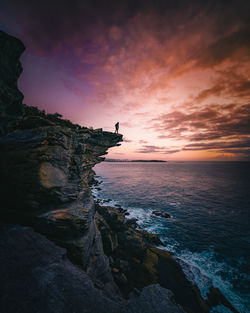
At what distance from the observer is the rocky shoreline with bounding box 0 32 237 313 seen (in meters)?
6.66

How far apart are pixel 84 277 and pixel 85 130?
22.3m

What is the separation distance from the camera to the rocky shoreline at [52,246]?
666 centimetres

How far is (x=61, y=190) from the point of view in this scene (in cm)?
1212

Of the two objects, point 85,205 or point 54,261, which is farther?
point 85,205

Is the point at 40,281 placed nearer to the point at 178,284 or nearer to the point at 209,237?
the point at 178,284

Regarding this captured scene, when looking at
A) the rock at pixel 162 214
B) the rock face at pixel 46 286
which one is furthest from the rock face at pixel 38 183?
the rock at pixel 162 214

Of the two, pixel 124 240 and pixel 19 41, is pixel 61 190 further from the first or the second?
pixel 124 240

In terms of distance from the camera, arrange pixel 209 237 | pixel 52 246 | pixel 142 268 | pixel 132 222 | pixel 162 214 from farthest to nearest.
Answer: pixel 162 214
pixel 132 222
pixel 209 237
pixel 142 268
pixel 52 246

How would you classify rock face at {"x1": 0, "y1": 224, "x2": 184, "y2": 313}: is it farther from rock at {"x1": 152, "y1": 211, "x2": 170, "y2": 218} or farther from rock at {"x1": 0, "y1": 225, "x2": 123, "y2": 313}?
rock at {"x1": 152, "y1": 211, "x2": 170, "y2": 218}

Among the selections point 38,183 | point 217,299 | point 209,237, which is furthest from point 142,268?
point 209,237

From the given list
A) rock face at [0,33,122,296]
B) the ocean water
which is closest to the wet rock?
the ocean water

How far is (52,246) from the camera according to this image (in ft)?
29.7

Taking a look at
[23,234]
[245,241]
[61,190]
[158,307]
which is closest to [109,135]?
[61,190]

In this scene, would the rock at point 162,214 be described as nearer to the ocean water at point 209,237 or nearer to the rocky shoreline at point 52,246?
the ocean water at point 209,237
